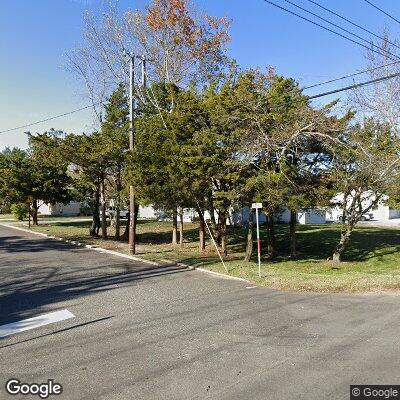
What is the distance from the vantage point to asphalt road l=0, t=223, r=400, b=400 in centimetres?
520

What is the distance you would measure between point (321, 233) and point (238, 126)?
15.6 metres

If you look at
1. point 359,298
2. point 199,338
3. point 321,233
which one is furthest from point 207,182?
point 321,233

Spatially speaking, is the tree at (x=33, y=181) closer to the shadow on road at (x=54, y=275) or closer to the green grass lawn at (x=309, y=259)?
the green grass lawn at (x=309, y=259)

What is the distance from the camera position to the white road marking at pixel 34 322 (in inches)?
300

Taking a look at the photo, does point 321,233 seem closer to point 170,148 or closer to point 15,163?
point 170,148

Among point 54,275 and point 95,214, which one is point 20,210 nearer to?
point 95,214

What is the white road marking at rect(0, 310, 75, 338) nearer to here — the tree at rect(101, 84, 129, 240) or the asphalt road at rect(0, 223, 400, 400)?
the asphalt road at rect(0, 223, 400, 400)

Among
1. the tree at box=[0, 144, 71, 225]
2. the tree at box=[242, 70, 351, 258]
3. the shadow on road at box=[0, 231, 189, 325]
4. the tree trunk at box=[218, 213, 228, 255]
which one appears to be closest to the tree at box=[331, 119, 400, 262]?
the tree at box=[242, 70, 351, 258]

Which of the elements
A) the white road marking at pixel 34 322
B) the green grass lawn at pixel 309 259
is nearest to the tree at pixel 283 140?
the green grass lawn at pixel 309 259

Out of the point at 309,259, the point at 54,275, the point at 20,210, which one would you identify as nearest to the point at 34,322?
the point at 54,275

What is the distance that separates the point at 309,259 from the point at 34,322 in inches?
565

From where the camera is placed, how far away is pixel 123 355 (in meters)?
6.24

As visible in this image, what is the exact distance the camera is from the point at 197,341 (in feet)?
22.5

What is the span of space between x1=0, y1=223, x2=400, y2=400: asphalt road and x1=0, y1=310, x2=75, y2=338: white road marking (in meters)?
0.21
